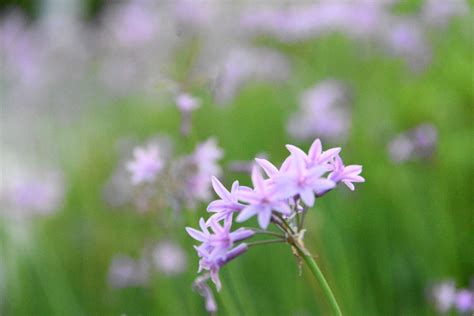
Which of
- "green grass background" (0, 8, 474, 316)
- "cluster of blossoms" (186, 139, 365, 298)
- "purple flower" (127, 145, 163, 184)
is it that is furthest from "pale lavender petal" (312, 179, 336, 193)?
"purple flower" (127, 145, 163, 184)

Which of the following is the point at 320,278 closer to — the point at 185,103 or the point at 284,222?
the point at 284,222

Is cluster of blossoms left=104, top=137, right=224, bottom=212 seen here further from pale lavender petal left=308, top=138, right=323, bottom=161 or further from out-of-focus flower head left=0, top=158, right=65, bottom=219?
out-of-focus flower head left=0, top=158, right=65, bottom=219

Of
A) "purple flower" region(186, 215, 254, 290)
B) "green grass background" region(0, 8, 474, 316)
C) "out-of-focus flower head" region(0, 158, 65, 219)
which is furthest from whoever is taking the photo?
"out-of-focus flower head" region(0, 158, 65, 219)

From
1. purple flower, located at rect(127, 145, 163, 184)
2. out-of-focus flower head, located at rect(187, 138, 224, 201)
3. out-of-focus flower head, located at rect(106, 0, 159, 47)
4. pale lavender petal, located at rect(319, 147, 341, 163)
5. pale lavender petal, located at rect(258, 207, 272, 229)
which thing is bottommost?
pale lavender petal, located at rect(258, 207, 272, 229)

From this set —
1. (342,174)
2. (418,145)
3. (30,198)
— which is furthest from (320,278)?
(30,198)

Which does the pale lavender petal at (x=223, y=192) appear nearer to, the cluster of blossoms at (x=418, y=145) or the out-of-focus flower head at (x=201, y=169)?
the out-of-focus flower head at (x=201, y=169)

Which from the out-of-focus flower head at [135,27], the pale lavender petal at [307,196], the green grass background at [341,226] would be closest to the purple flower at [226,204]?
the pale lavender petal at [307,196]
